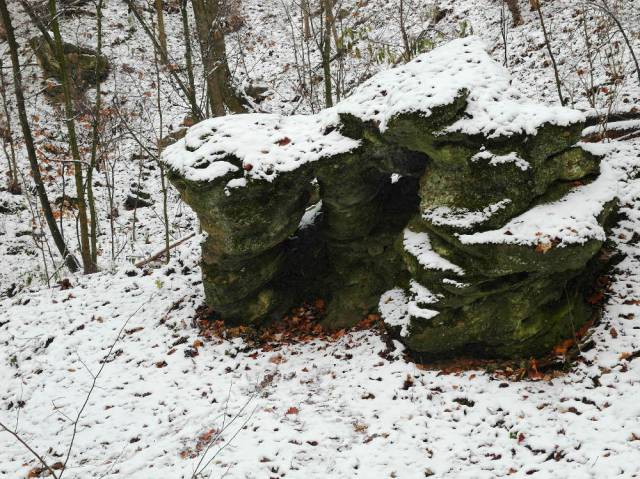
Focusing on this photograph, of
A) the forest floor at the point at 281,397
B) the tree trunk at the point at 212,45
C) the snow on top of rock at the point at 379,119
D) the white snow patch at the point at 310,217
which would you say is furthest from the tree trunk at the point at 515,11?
the white snow patch at the point at 310,217

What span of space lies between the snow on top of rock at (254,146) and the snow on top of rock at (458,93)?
0.54 meters

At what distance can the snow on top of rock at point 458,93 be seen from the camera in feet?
17.0

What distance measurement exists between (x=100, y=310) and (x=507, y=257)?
289 inches

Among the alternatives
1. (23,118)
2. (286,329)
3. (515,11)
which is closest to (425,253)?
(286,329)

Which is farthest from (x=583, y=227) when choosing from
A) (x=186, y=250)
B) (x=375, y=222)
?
(x=186, y=250)

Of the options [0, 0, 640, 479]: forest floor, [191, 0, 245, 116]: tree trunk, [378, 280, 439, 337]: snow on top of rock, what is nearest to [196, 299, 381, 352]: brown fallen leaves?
[0, 0, 640, 479]: forest floor

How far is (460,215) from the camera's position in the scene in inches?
218

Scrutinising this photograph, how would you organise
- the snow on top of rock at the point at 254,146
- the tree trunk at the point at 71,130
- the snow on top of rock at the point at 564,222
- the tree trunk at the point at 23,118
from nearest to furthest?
the snow on top of rock at the point at 564,222
the snow on top of rock at the point at 254,146
the tree trunk at the point at 23,118
the tree trunk at the point at 71,130

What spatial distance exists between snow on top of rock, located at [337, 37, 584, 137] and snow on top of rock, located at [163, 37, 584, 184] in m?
0.01

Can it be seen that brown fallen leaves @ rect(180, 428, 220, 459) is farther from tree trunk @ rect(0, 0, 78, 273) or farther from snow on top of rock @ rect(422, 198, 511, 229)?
tree trunk @ rect(0, 0, 78, 273)

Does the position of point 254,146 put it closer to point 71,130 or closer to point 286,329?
point 286,329

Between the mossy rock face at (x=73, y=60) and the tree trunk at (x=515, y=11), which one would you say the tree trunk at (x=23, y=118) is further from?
the tree trunk at (x=515, y=11)

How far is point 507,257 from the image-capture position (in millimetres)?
5141

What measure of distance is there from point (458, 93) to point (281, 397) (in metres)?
4.56
